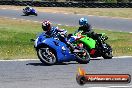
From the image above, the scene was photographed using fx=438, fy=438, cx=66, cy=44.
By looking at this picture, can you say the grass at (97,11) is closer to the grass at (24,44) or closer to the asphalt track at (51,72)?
the grass at (24,44)

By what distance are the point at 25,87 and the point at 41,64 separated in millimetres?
4361

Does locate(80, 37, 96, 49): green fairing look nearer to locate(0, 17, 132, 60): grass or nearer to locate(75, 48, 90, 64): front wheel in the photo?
locate(75, 48, 90, 64): front wheel

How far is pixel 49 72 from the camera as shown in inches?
459

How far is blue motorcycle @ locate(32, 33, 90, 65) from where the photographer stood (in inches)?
519

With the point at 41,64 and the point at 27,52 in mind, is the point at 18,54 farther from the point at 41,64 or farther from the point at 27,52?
the point at 41,64

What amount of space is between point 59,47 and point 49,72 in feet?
6.30

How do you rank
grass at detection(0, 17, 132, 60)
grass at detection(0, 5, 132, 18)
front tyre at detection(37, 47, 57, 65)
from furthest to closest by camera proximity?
grass at detection(0, 5, 132, 18) → grass at detection(0, 17, 132, 60) → front tyre at detection(37, 47, 57, 65)

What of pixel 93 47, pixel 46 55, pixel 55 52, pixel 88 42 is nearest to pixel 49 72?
pixel 46 55

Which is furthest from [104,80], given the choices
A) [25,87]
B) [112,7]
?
[112,7]

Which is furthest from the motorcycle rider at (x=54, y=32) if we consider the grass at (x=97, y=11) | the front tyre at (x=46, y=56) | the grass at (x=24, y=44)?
the grass at (x=97, y=11)

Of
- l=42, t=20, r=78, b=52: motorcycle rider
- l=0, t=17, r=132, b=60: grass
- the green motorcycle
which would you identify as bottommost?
l=0, t=17, r=132, b=60: grass

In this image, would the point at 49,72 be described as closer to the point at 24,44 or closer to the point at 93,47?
the point at 93,47

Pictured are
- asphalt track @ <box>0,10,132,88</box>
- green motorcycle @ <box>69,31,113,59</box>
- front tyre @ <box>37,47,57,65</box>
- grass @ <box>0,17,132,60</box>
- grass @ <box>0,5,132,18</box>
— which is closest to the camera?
asphalt track @ <box>0,10,132,88</box>

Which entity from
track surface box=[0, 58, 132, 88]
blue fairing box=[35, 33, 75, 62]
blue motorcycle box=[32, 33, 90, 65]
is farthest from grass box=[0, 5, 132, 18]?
blue fairing box=[35, 33, 75, 62]
